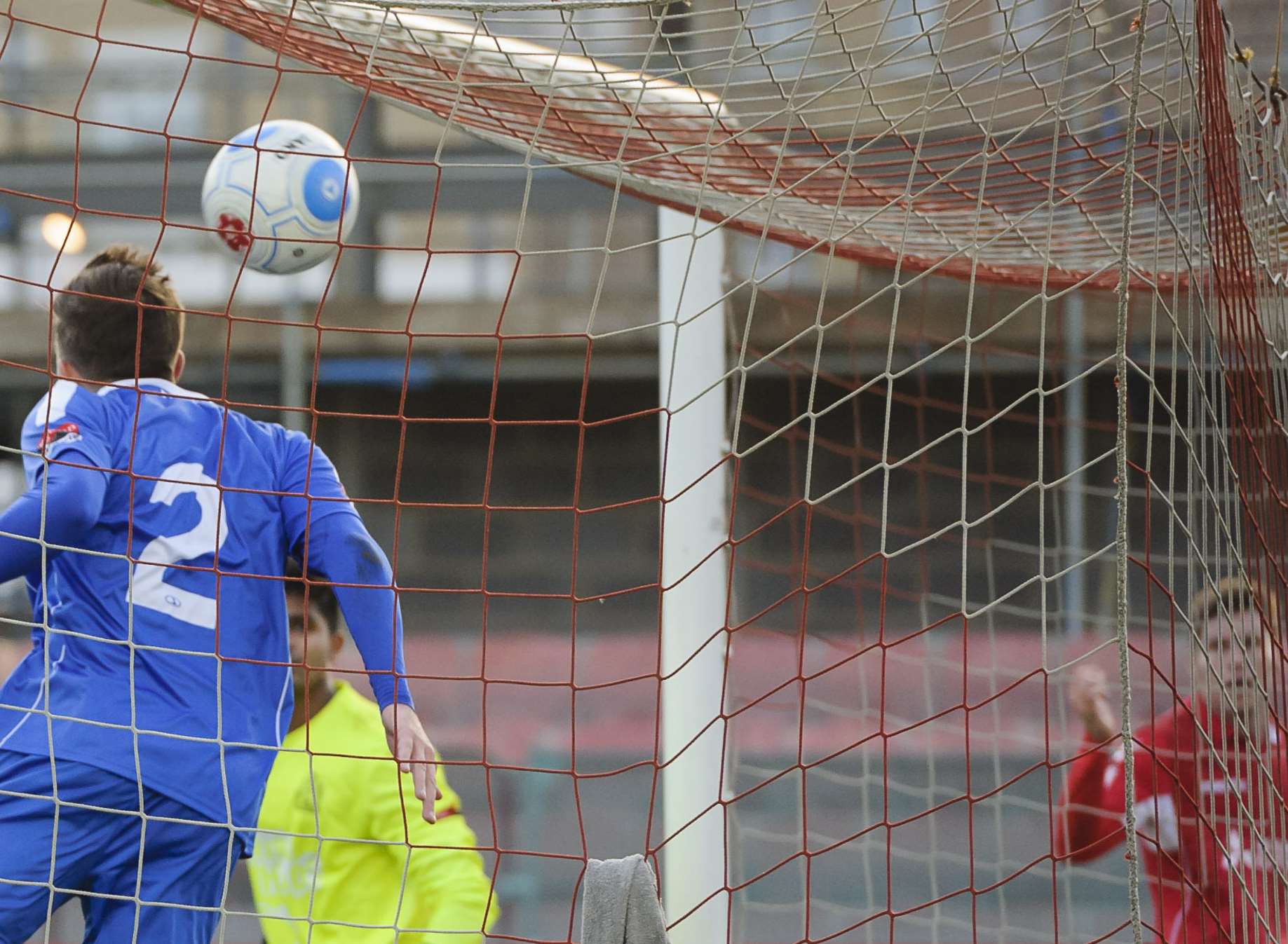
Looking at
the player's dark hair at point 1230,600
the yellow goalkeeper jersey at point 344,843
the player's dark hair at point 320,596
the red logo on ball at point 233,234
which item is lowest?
the yellow goalkeeper jersey at point 344,843

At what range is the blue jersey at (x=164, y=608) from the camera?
184 cm

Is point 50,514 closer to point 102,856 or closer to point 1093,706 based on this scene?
point 102,856

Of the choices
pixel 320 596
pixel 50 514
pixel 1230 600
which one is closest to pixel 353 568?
pixel 50 514

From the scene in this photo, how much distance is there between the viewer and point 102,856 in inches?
72.2

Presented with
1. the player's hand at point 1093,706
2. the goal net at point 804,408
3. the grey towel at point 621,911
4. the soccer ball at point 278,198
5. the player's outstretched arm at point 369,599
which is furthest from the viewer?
the player's hand at point 1093,706

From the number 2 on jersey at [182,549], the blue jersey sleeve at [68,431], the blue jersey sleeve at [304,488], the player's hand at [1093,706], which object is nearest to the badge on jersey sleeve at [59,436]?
the blue jersey sleeve at [68,431]

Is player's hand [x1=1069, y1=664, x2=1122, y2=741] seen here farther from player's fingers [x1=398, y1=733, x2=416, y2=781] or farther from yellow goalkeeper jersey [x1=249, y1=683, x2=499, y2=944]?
player's fingers [x1=398, y1=733, x2=416, y2=781]

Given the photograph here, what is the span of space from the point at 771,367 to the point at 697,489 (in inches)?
155

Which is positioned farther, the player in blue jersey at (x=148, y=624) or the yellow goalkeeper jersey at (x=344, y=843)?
the yellow goalkeeper jersey at (x=344, y=843)

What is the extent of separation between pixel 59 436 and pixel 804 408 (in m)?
5.42

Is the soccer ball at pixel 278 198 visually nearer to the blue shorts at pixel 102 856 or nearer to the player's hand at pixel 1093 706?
the blue shorts at pixel 102 856

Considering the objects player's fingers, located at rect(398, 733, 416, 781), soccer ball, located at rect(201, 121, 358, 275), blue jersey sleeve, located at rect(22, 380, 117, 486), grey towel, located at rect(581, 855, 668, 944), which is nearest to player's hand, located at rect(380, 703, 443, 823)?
player's fingers, located at rect(398, 733, 416, 781)

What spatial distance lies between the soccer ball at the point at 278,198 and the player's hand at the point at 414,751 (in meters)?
0.76

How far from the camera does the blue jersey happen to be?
1844 mm
